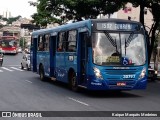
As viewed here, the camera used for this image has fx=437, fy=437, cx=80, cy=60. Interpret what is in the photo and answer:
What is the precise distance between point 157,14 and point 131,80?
516 inches

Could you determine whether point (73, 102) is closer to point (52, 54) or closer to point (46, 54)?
point (52, 54)

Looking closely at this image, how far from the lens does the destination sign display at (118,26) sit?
16.8m

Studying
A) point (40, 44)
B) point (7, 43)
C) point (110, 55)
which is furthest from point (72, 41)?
point (7, 43)

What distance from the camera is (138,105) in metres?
14.2

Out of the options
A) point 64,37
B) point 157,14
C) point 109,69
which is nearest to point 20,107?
point 109,69

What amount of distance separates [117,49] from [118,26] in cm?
98

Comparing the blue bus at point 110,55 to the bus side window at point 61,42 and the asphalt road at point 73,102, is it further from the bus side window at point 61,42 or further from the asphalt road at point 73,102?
the bus side window at point 61,42

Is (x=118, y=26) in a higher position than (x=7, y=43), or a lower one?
higher

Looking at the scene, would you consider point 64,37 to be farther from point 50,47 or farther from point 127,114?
point 127,114

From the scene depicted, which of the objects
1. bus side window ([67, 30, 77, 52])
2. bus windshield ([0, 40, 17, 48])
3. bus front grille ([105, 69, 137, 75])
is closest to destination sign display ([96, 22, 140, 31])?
bus front grille ([105, 69, 137, 75])

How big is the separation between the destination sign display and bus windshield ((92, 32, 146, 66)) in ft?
0.67

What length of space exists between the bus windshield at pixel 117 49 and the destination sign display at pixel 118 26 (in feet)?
0.67

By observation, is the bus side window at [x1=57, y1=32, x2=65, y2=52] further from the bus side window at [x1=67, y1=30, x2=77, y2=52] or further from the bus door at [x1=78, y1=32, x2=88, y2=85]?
the bus door at [x1=78, y1=32, x2=88, y2=85]

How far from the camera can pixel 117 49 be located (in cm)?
1658
